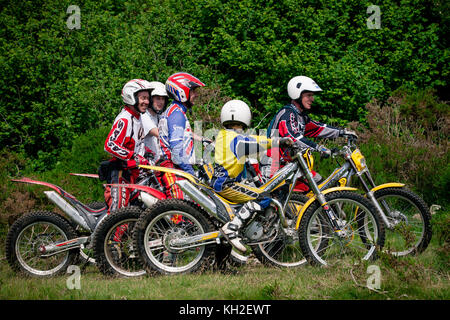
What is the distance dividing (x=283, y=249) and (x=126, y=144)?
2315mm

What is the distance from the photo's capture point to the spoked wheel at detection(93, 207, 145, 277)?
6074 mm

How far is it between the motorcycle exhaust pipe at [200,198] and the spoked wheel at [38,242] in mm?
1499

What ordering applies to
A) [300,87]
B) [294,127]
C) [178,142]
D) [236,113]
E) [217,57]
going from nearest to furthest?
[236,113], [178,142], [294,127], [300,87], [217,57]

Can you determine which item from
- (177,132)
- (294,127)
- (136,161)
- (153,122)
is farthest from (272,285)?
(153,122)

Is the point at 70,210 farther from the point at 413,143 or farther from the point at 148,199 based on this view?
the point at 413,143

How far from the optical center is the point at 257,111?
42.6 ft

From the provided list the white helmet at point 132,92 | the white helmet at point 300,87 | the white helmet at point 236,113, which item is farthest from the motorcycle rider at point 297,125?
the white helmet at point 132,92

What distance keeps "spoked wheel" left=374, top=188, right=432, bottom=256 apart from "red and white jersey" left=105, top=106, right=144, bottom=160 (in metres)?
3.03

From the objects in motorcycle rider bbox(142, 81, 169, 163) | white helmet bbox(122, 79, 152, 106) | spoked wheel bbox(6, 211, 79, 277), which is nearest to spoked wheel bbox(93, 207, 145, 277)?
spoked wheel bbox(6, 211, 79, 277)

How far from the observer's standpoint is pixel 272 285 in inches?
216

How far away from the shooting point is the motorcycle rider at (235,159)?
19.6 ft

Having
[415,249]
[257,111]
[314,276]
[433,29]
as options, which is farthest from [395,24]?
[314,276]

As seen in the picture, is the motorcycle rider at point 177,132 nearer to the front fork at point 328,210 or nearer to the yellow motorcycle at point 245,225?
the yellow motorcycle at point 245,225

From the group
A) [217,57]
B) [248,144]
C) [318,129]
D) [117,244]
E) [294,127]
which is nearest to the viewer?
[248,144]
